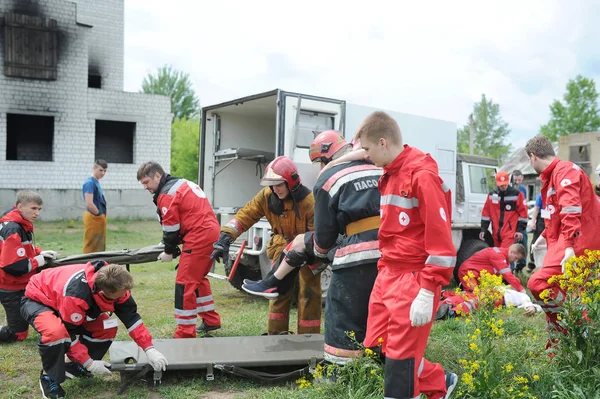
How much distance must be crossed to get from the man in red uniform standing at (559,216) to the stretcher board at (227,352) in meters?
1.84

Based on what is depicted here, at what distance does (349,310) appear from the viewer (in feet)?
11.8

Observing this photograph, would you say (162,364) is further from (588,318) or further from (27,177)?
(27,177)

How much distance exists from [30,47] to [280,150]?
14546mm

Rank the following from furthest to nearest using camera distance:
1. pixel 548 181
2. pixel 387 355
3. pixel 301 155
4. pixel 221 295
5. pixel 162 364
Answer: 1. pixel 221 295
2. pixel 301 155
3. pixel 548 181
4. pixel 162 364
5. pixel 387 355

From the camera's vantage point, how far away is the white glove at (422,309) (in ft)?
8.96

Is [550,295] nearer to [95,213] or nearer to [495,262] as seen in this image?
[495,262]

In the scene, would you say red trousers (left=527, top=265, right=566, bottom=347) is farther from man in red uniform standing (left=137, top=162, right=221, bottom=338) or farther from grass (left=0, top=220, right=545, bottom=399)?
man in red uniform standing (left=137, top=162, right=221, bottom=338)

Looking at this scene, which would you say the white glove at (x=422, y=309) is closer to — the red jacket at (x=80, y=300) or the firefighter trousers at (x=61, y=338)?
the red jacket at (x=80, y=300)

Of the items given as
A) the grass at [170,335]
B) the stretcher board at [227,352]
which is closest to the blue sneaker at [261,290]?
the stretcher board at [227,352]

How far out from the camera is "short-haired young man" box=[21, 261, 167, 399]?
376 cm

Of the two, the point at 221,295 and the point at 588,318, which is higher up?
the point at 588,318

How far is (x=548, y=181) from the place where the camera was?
455 cm

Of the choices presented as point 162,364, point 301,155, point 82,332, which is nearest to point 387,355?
point 162,364

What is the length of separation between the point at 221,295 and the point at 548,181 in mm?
5066
